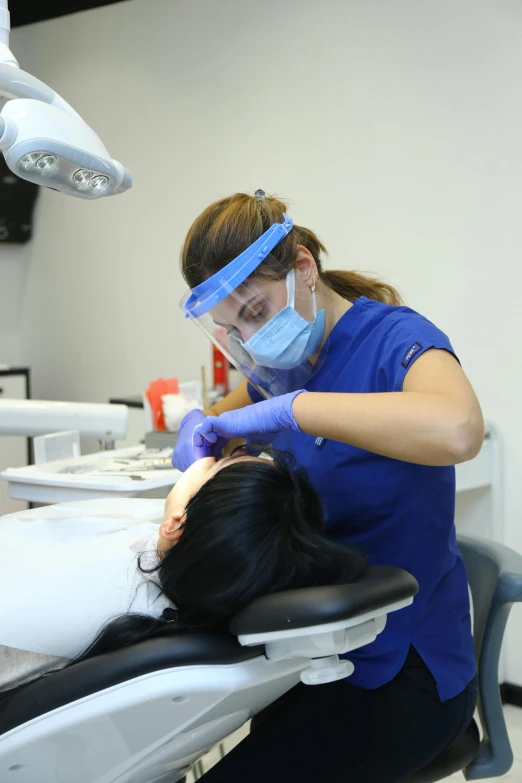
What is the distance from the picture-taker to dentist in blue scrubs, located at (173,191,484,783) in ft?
3.01

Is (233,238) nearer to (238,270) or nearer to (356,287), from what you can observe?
(238,270)

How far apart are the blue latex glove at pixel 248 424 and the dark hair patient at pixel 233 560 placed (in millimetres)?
79

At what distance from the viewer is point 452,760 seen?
106cm

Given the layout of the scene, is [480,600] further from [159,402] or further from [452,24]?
[452,24]

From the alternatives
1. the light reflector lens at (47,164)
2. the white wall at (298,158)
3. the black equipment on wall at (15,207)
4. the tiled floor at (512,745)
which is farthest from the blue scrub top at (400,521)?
the black equipment on wall at (15,207)

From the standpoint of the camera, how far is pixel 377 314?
1.13m

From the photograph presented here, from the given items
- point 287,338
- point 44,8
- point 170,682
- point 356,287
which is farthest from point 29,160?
point 44,8

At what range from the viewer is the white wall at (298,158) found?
2188mm

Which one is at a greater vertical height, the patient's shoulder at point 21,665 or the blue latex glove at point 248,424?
the blue latex glove at point 248,424

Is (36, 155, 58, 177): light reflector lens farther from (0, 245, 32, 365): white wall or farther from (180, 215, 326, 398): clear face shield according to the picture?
(0, 245, 32, 365): white wall

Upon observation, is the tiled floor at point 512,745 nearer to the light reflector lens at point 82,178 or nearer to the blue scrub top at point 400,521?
the blue scrub top at point 400,521

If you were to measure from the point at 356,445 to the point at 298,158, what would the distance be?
1930 millimetres

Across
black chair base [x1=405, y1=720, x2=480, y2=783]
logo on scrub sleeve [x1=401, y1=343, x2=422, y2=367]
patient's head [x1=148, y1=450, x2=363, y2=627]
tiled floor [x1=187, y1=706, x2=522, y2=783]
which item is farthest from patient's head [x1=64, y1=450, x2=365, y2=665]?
tiled floor [x1=187, y1=706, x2=522, y2=783]

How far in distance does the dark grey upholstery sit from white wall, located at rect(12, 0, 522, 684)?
3.44 feet
